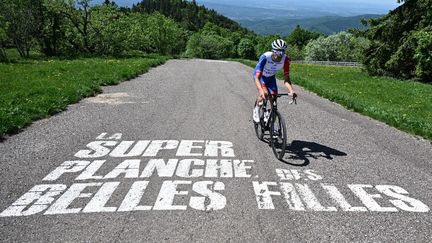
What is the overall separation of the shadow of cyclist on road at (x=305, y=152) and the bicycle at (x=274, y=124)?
0.23 meters

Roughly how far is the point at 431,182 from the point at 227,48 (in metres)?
129

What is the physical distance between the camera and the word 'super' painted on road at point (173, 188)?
500 cm

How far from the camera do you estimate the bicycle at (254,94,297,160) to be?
709 cm

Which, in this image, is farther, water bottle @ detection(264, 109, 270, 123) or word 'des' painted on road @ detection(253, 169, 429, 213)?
water bottle @ detection(264, 109, 270, 123)

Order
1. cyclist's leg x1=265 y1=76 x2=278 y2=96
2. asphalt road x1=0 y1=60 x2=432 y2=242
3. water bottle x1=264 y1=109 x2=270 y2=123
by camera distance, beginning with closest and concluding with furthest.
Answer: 1. asphalt road x1=0 y1=60 x2=432 y2=242
2. water bottle x1=264 y1=109 x2=270 y2=123
3. cyclist's leg x1=265 y1=76 x2=278 y2=96

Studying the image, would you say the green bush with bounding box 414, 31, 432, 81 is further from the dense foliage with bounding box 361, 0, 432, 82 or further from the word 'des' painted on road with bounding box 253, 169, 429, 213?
the word 'des' painted on road with bounding box 253, 169, 429, 213

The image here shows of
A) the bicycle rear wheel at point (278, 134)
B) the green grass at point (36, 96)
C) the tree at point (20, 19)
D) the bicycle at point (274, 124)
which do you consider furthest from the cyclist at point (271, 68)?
the tree at point (20, 19)

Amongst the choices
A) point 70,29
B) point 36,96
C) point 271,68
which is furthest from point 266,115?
point 70,29

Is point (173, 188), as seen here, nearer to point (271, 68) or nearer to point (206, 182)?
point (206, 182)

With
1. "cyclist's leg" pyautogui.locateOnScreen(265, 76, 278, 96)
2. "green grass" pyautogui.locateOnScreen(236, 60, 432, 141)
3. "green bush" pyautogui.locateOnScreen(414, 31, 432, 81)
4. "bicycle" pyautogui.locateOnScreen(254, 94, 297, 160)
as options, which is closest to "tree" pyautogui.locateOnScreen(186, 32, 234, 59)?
"green bush" pyautogui.locateOnScreen(414, 31, 432, 81)

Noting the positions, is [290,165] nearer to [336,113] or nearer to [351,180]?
[351,180]

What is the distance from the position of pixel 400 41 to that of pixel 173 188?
85.9 feet

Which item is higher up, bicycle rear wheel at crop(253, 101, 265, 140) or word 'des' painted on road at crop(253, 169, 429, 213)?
bicycle rear wheel at crop(253, 101, 265, 140)

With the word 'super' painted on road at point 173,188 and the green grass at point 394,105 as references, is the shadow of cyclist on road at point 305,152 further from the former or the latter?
the green grass at point 394,105
